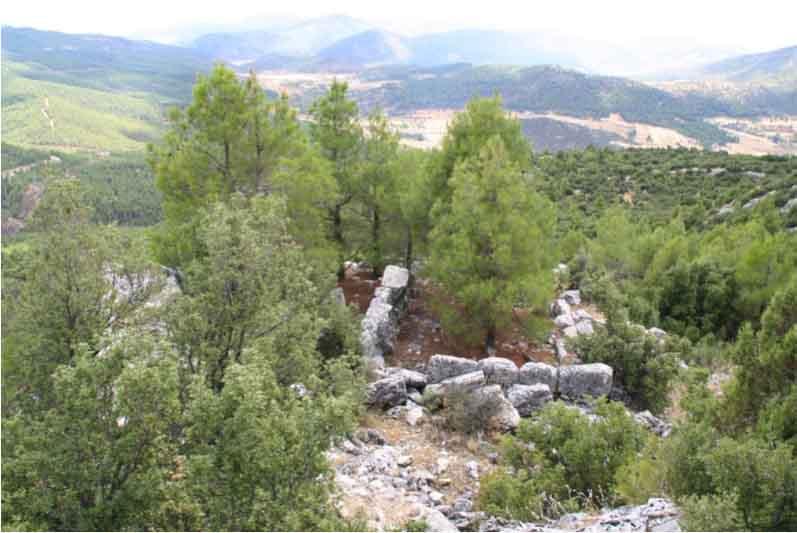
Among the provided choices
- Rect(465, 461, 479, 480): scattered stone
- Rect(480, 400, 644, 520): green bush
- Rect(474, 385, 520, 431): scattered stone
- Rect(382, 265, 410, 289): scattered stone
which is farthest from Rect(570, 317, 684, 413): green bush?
Rect(382, 265, 410, 289): scattered stone

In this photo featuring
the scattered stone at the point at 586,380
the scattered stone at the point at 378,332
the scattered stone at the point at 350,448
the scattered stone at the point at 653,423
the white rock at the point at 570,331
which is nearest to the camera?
the scattered stone at the point at 350,448

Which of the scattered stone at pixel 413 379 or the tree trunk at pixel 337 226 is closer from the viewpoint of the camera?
the scattered stone at pixel 413 379

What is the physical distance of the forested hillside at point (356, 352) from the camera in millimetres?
7367

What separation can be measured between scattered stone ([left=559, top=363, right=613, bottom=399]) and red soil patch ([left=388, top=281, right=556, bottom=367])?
2852 millimetres

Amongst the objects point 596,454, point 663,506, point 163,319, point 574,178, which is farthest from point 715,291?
point 574,178

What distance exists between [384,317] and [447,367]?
3.18 meters

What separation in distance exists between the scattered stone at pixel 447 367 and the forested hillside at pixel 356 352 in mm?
65

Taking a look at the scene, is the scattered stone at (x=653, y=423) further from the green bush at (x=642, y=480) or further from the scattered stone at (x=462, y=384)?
the green bush at (x=642, y=480)

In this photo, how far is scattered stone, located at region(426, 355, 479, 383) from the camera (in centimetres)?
1765

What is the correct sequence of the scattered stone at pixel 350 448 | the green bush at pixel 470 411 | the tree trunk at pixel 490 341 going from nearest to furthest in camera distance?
1. the scattered stone at pixel 350 448
2. the green bush at pixel 470 411
3. the tree trunk at pixel 490 341

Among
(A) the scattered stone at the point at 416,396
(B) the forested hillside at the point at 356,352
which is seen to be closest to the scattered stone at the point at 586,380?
(B) the forested hillside at the point at 356,352

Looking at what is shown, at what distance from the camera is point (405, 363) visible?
66.5ft

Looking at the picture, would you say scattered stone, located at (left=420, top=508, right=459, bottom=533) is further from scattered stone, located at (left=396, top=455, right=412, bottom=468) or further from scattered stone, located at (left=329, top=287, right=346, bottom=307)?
scattered stone, located at (left=329, top=287, right=346, bottom=307)

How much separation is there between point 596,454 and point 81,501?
9.02 meters
